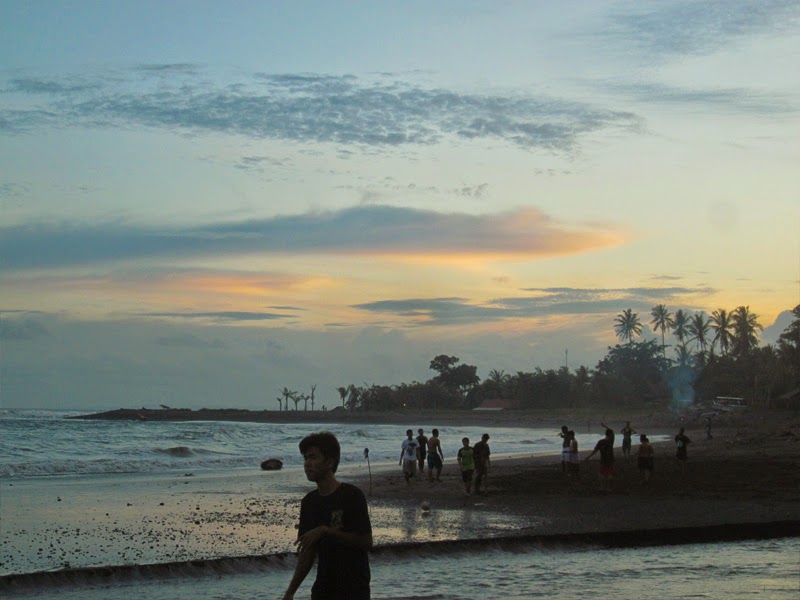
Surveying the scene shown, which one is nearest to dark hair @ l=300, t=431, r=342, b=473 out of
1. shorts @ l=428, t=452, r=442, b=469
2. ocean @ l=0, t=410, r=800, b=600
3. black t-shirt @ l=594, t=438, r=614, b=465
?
ocean @ l=0, t=410, r=800, b=600

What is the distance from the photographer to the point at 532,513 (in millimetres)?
18891

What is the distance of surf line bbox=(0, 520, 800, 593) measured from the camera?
1192 cm

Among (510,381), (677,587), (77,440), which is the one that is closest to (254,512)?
(677,587)

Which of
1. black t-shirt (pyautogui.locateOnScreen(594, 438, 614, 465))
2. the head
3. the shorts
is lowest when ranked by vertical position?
the shorts

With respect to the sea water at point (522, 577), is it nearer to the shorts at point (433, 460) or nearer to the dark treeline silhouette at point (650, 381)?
the shorts at point (433, 460)

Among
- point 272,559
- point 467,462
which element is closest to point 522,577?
point 272,559

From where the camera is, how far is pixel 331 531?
5.42 m

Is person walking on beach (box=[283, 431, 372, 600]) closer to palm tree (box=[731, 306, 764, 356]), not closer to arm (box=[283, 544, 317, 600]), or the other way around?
arm (box=[283, 544, 317, 600])

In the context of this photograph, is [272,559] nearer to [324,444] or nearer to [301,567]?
[301,567]

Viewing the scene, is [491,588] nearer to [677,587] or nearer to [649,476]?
[677,587]

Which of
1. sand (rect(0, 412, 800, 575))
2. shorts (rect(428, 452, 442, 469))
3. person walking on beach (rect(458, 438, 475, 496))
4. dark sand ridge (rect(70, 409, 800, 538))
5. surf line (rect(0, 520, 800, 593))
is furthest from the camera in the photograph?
shorts (rect(428, 452, 442, 469))

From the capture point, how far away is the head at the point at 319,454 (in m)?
5.45

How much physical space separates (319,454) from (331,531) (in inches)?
17.5

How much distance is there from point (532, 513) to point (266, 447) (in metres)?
38.2
